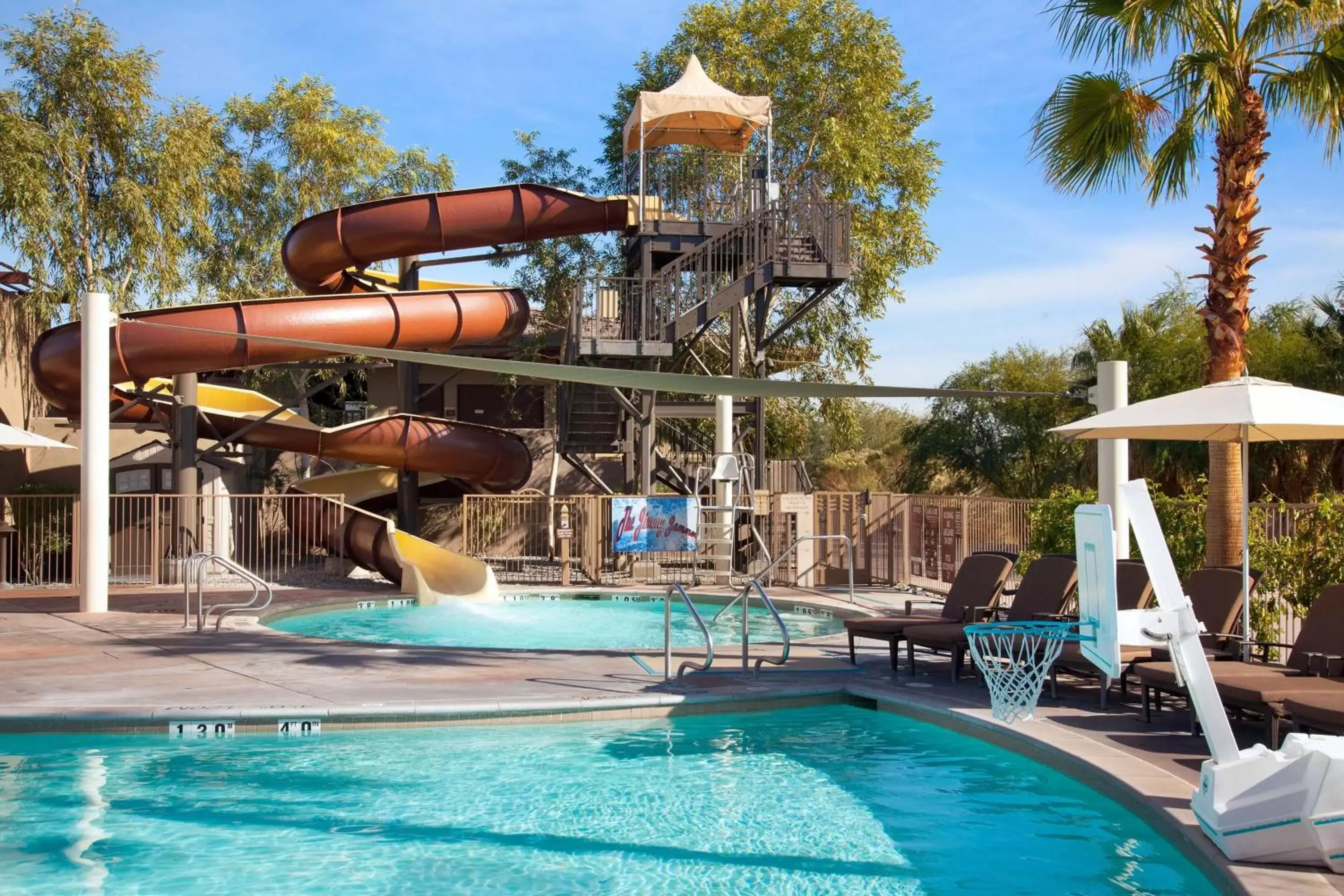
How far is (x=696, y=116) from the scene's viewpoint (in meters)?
23.5

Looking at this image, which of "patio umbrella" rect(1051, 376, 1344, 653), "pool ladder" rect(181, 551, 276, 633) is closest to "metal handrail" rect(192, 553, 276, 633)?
"pool ladder" rect(181, 551, 276, 633)

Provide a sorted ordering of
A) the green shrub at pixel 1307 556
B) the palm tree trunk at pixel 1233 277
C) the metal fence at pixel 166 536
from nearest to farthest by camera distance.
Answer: the palm tree trunk at pixel 1233 277 → the green shrub at pixel 1307 556 → the metal fence at pixel 166 536

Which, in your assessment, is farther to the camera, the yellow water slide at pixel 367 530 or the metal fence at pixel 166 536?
the metal fence at pixel 166 536

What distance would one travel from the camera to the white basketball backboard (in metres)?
5.75

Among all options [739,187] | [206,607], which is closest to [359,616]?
[206,607]

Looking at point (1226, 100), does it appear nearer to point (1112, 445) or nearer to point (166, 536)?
point (1112, 445)

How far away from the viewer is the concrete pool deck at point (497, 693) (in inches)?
303

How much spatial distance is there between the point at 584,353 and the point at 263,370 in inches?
562

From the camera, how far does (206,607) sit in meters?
14.8

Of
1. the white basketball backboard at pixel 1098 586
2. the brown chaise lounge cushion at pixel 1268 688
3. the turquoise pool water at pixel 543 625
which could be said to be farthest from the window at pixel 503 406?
the white basketball backboard at pixel 1098 586

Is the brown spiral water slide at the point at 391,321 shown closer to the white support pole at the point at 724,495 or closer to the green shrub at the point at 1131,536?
the white support pole at the point at 724,495

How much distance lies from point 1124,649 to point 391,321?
14.2 metres

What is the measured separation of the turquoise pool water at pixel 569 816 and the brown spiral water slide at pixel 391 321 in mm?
10161

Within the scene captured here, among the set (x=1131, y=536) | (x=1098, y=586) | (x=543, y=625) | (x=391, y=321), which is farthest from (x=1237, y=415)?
(x=391, y=321)
